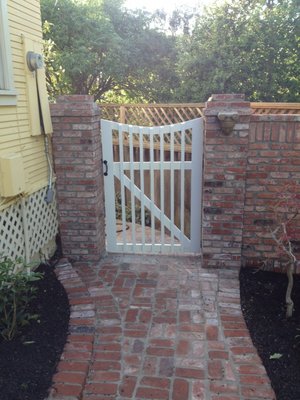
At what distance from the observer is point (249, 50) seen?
30.0 ft

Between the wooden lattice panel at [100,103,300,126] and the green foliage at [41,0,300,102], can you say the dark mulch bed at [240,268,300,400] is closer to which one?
the wooden lattice panel at [100,103,300,126]

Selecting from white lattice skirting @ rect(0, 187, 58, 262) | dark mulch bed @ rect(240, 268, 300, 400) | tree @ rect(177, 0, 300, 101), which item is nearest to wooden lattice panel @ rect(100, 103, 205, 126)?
tree @ rect(177, 0, 300, 101)

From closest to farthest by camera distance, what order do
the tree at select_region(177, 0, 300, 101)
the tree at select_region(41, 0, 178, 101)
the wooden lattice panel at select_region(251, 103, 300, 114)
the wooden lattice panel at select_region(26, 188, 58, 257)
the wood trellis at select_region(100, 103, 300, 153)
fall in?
1. the wooden lattice panel at select_region(26, 188, 58, 257)
2. the wooden lattice panel at select_region(251, 103, 300, 114)
3. the wood trellis at select_region(100, 103, 300, 153)
4. the tree at select_region(177, 0, 300, 101)
5. the tree at select_region(41, 0, 178, 101)

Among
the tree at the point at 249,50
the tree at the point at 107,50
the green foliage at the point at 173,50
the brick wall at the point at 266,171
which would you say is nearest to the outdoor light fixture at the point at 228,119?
the brick wall at the point at 266,171

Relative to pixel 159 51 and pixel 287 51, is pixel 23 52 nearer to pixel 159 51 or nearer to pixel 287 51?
pixel 287 51

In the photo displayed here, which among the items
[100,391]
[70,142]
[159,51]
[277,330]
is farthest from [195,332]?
[159,51]

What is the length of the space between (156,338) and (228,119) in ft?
6.37

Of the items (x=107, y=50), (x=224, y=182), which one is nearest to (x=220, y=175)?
(x=224, y=182)

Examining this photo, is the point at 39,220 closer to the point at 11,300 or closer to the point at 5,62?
the point at 11,300

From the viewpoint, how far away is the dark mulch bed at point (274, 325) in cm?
229

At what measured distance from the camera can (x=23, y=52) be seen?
3438 millimetres

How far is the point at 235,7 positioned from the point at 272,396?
372 inches

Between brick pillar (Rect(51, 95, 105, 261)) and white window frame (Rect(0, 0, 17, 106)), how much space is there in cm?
55

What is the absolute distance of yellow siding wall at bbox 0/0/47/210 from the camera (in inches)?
126
